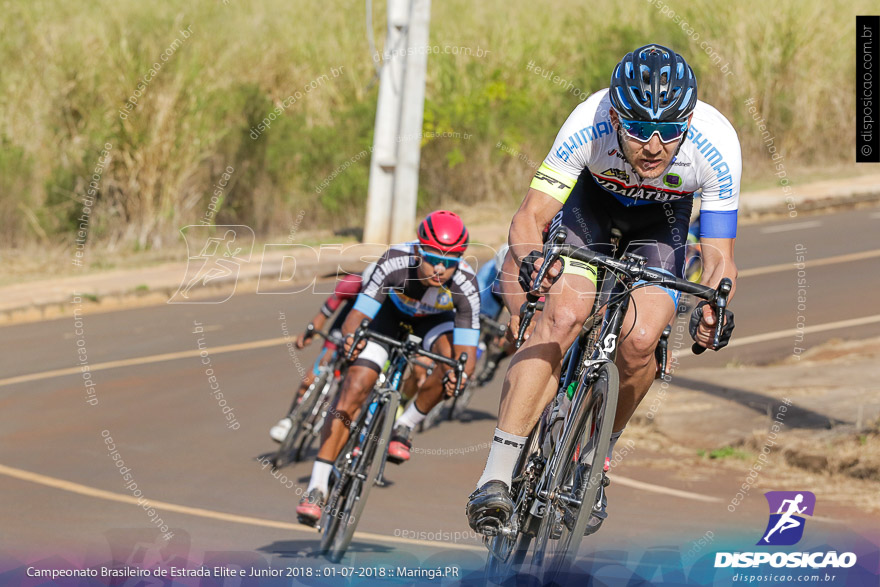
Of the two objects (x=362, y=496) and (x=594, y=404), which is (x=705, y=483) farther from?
(x=594, y=404)

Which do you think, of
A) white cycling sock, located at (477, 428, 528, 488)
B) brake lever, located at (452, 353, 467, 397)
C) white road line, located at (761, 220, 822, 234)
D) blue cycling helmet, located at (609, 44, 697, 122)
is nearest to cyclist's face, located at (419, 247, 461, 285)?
brake lever, located at (452, 353, 467, 397)

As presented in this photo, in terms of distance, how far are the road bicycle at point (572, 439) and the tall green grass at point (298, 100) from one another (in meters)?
14.3

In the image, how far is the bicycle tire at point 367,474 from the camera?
730 cm

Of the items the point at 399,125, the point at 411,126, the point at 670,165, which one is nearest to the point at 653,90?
the point at 670,165

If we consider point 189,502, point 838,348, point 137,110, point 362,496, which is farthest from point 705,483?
point 137,110

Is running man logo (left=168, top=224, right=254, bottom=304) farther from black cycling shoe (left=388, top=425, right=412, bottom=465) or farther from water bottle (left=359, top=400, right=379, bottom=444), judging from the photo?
water bottle (left=359, top=400, right=379, bottom=444)

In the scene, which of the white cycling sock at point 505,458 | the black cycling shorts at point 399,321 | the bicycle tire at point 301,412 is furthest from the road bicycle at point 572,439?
the bicycle tire at point 301,412

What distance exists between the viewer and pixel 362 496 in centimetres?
736

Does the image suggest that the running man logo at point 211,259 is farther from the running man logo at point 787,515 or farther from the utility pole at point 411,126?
the running man logo at point 787,515

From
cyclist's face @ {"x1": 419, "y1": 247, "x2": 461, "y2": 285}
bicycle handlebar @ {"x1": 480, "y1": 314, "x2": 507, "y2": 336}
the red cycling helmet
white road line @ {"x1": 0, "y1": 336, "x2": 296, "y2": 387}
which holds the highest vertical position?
the red cycling helmet

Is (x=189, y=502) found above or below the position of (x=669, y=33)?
below

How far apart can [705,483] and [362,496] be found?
8.93ft

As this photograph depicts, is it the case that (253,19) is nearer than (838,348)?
No

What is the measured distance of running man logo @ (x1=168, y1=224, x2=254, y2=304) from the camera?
17109 millimetres
